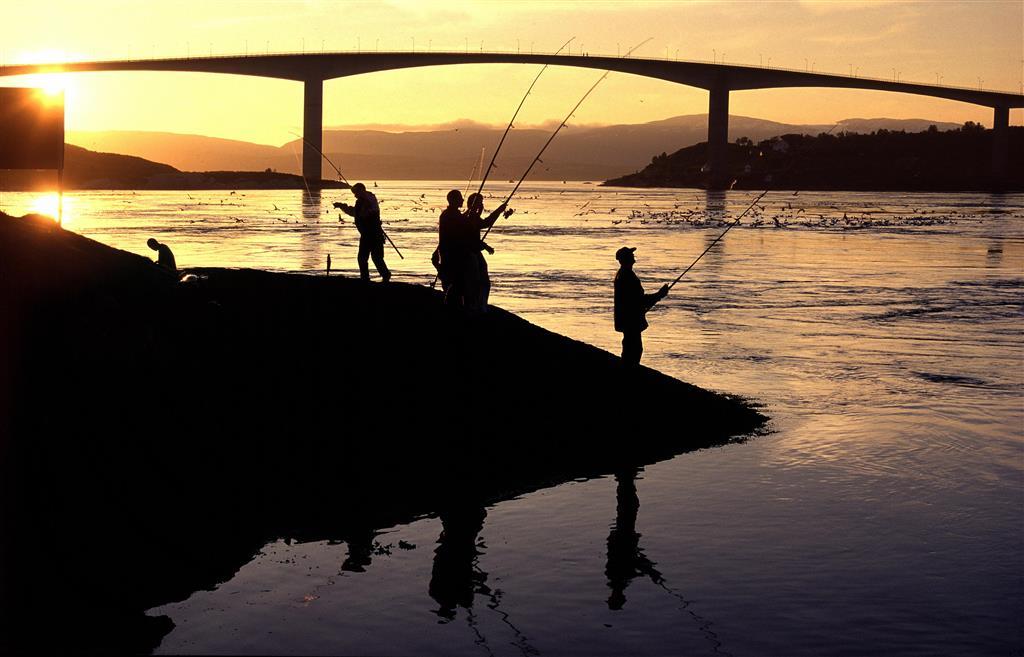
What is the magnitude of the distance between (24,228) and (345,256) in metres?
24.0

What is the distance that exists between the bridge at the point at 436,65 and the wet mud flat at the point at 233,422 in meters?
93.7

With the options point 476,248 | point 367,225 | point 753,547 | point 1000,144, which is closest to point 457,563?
point 753,547

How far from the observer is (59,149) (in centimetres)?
1706

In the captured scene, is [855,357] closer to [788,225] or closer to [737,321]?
[737,321]

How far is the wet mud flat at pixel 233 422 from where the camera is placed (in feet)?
24.4

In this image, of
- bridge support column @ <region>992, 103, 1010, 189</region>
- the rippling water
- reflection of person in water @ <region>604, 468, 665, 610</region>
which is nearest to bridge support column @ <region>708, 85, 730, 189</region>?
bridge support column @ <region>992, 103, 1010, 189</region>

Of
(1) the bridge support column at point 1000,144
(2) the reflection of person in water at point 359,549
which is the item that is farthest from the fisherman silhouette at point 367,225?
(1) the bridge support column at point 1000,144

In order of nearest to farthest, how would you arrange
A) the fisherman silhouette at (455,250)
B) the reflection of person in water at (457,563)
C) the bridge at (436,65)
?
the reflection of person in water at (457,563) → the fisherman silhouette at (455,250) → the bridge at (436,65)

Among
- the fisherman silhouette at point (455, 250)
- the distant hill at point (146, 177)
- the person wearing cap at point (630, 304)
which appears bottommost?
the person wearing cap at point (630, 304)

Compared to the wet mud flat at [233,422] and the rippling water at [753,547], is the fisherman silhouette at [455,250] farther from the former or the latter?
the rippling water at [753,547]

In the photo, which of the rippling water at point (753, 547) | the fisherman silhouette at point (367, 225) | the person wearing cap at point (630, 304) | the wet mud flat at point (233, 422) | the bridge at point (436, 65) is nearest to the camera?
the rippling water at point (753, 547)

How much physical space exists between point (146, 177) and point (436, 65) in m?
44.8

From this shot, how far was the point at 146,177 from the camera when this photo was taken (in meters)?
141

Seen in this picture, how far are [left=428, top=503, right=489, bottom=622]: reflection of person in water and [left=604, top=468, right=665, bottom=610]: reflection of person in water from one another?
74 cm
